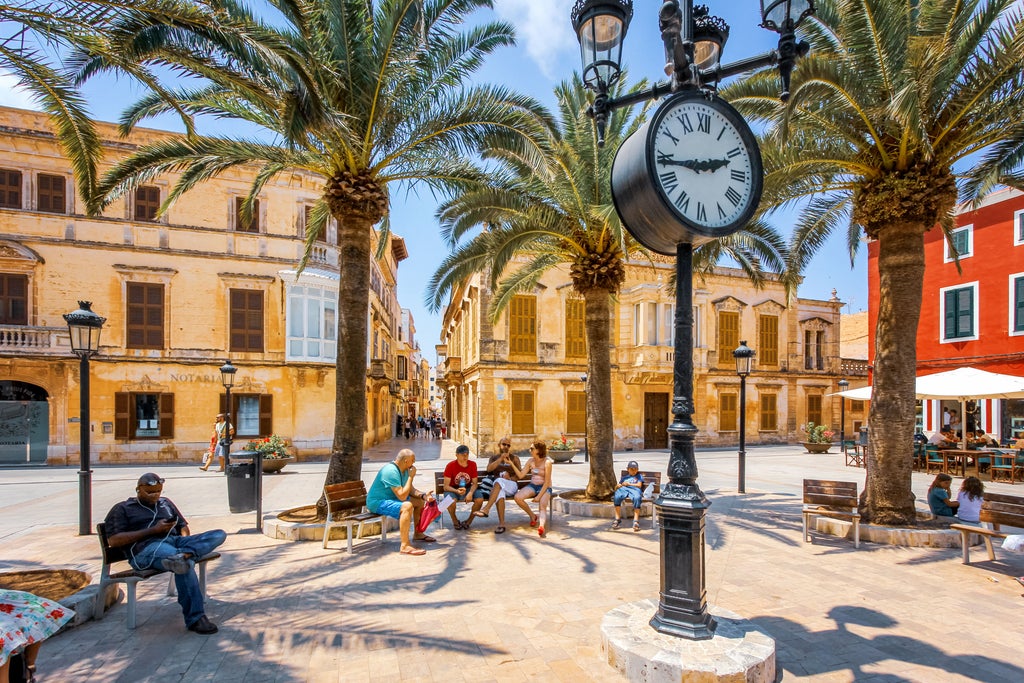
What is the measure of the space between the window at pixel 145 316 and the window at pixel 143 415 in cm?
184

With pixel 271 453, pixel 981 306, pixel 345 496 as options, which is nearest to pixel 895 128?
pixel 345 496

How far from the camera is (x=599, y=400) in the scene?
9.79 meters

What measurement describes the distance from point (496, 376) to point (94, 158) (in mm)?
16592

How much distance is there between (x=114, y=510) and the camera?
191 inches

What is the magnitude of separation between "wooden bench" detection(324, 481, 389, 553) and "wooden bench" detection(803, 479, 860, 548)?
5.94 metres

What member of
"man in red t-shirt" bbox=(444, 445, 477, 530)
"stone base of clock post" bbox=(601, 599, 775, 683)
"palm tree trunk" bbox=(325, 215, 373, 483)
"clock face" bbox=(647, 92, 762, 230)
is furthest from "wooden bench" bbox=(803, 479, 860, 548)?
"palm tree trunk" bbox=(325, 215, 373, 483)

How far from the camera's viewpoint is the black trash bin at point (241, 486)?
840 centimetres

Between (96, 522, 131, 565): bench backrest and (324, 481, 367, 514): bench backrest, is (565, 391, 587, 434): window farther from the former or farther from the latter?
(96, 522, 131, 565): bench backrest

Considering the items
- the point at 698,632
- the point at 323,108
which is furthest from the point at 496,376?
the point at 698,632

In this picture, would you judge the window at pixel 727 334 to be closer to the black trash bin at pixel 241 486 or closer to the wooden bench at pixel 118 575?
the black trash bin at pixel 241 486

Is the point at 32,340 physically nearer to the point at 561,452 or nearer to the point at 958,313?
the point at 561,452

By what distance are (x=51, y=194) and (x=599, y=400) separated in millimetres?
21188

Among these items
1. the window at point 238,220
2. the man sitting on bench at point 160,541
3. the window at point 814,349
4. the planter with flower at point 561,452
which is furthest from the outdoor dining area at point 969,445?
the window at point 238,220

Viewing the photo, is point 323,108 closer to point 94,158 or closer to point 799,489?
point 94,158
